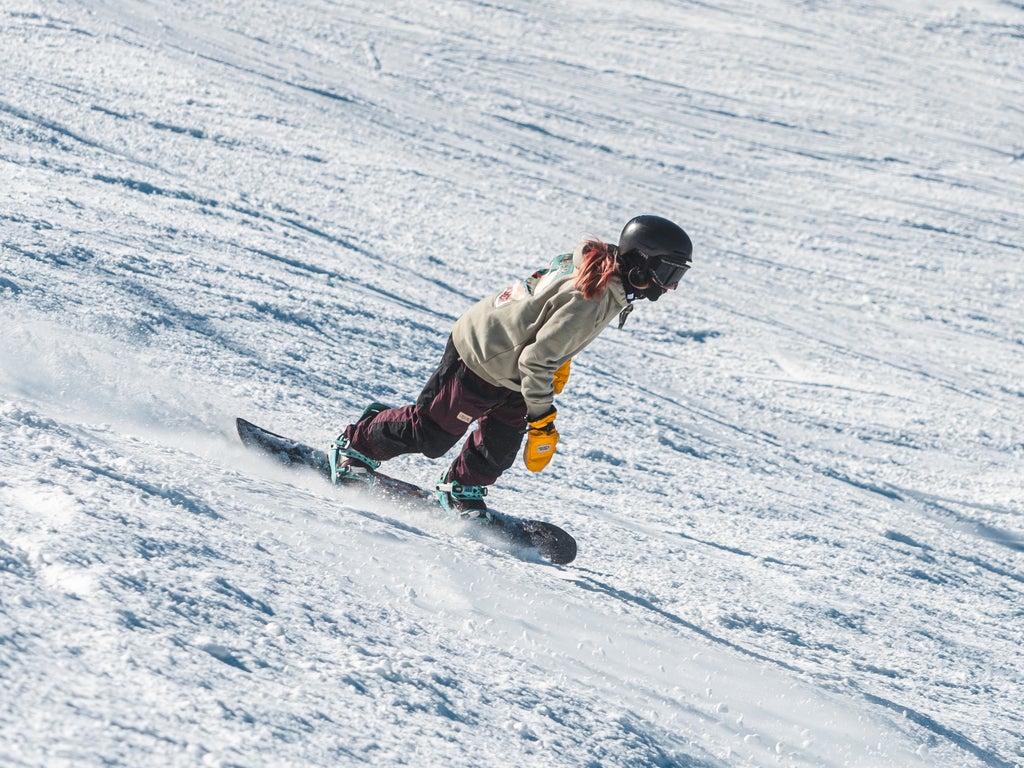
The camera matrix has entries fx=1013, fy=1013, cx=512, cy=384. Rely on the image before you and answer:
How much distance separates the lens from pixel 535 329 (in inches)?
154

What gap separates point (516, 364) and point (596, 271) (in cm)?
50

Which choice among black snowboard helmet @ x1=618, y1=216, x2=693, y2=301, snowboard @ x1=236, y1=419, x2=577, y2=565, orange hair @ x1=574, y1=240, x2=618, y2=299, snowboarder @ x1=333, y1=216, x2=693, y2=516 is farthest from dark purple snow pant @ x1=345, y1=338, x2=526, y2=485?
black snowboard helmet @ x1=618, y1=216, x2=693, y2=301

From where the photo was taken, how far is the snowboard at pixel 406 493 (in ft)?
13.5

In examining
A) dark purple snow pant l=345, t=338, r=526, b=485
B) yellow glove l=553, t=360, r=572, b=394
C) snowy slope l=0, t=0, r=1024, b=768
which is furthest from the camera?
dark purple snow pant l=345, t=338, r=526, b=485

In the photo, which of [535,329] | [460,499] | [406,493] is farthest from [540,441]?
[406,493]

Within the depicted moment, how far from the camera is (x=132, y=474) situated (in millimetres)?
3066

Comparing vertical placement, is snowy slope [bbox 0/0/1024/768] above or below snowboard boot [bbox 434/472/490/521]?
above

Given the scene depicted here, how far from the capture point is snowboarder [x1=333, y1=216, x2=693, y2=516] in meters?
3.76

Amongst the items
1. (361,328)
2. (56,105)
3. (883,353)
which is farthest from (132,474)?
(883,353)

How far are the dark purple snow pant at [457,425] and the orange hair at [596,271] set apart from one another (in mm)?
631

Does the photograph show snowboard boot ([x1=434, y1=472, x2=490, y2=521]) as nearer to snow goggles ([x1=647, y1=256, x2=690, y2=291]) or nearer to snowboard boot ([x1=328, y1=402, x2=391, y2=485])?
snowboard boot ([x1=328, y1=402, x2=391, y2=485])

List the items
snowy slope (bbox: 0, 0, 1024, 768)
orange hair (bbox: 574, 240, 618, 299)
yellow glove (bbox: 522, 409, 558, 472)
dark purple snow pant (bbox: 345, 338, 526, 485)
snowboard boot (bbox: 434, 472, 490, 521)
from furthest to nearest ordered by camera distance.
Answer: snowboard boot (bbox: 434, 472, 490, 521), dark purple snow pant (bbox: 345, 338, 526, 485), yellow glove (bbox: 522, 409, 558, 472), orange hair (bbox: 574, 240, 618, 299), snowy slope (bbox: 0, 0, 1024, 768)

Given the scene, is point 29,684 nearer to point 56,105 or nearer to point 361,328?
point 361,328

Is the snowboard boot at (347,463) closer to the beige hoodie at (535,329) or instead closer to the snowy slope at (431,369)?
the snowy slope at (431,369)
